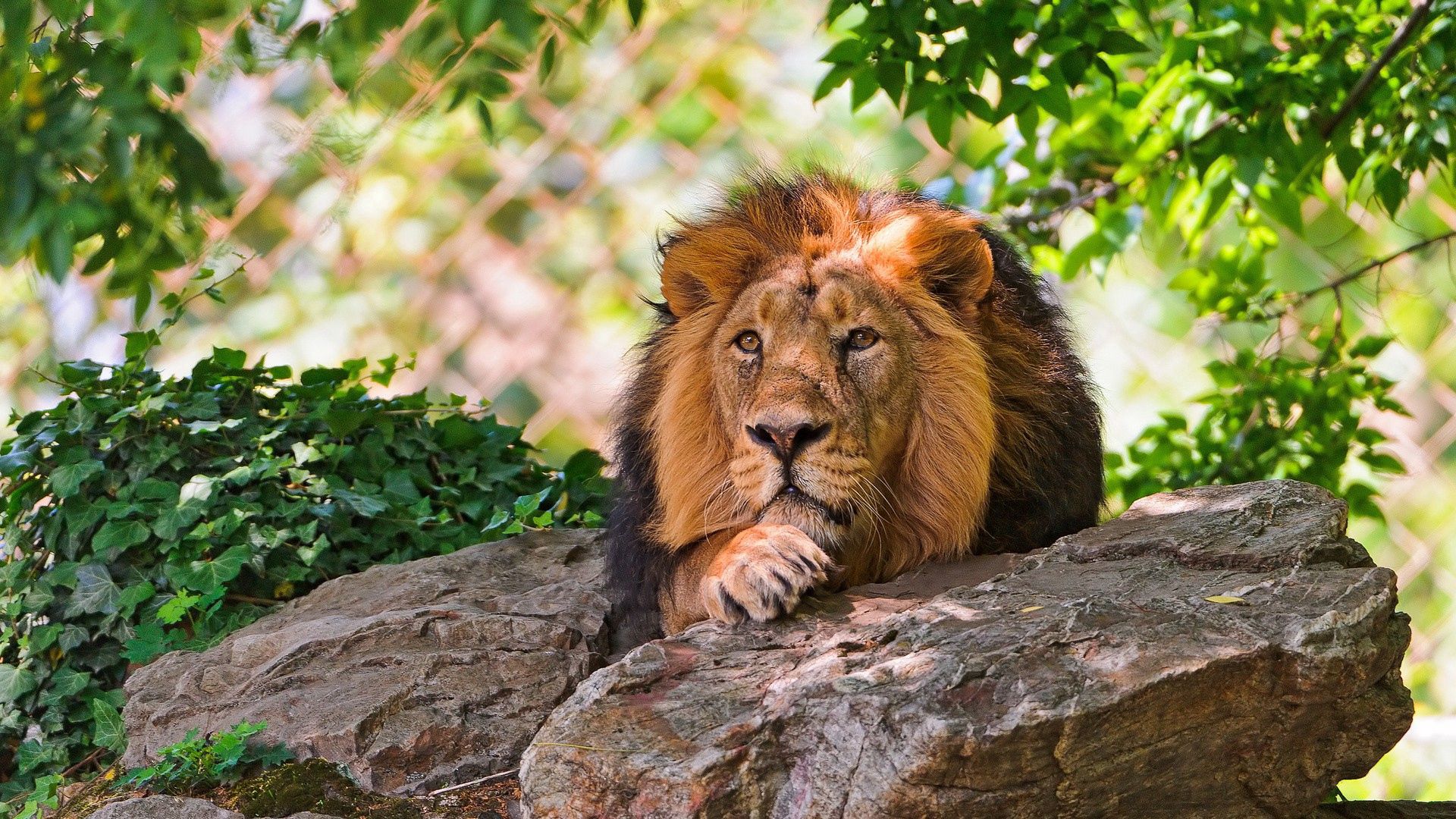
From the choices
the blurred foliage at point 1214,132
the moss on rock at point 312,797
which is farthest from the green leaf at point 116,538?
the blurred foliage at point 1214,132

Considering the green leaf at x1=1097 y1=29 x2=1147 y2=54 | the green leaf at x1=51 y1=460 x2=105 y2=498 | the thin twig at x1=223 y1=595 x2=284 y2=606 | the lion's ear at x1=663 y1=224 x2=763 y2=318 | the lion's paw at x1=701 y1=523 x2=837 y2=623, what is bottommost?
the lion's paw at x1=701 y1=523 x2=837 y2=623

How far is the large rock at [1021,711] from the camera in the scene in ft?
7.81

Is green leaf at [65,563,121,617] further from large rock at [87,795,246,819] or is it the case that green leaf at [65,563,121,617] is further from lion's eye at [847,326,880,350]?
lion's eye at [847,326,880,350]

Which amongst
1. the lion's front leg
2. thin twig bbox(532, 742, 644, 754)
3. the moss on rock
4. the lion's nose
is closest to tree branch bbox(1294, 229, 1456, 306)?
the lion's nose

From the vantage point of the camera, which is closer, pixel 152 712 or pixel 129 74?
pixel 129 74

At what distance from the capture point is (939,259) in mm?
3574

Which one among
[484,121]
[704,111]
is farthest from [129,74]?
[704,111]

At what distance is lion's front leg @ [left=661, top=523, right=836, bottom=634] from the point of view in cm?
301

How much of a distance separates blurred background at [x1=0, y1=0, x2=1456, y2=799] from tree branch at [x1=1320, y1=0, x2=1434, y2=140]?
232cm

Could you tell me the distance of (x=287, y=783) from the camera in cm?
316

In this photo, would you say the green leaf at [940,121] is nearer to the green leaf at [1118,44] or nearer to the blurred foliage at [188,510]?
the green leaf at [1118,44]

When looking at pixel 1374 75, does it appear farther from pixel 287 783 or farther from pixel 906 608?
pixel 287 783

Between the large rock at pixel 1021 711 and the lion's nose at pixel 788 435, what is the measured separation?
1.43 feet

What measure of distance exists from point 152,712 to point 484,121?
2142 mm
